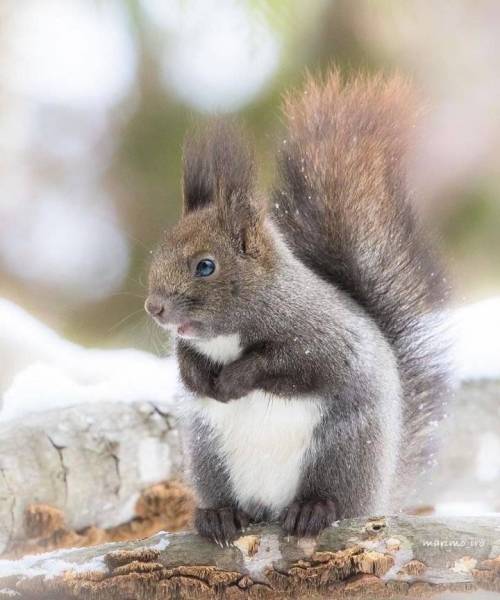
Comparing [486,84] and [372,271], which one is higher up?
[486,84]

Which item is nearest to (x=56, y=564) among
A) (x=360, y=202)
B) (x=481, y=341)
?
(x=360, y=202)

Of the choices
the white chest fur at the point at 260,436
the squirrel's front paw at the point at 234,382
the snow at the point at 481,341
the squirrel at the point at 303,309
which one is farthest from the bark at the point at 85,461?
the snow at the point at 481,341

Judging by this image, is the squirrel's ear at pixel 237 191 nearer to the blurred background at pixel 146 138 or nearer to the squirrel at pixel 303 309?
the squirrel at pixel 303 309

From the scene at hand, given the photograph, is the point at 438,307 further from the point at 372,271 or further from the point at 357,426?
the point at 357,426

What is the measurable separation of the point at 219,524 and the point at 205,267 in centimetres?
46

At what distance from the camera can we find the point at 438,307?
1930 mm

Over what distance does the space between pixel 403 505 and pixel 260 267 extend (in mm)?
690

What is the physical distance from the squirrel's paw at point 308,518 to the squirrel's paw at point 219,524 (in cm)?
9

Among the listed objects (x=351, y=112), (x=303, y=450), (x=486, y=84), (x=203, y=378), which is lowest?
(x=303, y=450)

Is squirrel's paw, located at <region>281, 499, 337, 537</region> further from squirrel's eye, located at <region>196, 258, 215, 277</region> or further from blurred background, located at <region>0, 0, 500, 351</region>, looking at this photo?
blurred background, located at <region>0, 0, 500, 351</region>

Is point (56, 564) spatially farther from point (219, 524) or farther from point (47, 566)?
point (219, 524)

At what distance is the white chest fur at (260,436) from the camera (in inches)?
63.5

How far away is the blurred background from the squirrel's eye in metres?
1.16

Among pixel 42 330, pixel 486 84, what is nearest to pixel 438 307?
pixel 42 330
